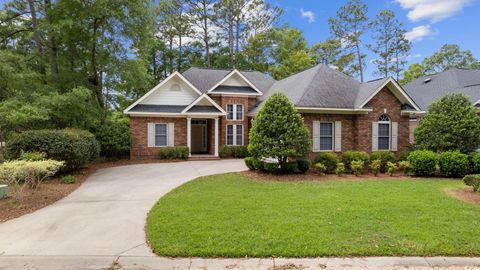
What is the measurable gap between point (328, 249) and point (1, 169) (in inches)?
351

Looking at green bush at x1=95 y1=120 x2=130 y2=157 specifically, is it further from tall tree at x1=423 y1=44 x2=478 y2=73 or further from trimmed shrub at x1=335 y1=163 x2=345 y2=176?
tall tree at x1=423 y1=44 x2=478 y2=73

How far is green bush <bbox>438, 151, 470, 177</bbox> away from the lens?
13352 millimetres

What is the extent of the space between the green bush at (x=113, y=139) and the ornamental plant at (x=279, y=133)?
9618 mm

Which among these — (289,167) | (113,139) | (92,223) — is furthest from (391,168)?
(113,139)

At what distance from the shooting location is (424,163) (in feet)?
45.3

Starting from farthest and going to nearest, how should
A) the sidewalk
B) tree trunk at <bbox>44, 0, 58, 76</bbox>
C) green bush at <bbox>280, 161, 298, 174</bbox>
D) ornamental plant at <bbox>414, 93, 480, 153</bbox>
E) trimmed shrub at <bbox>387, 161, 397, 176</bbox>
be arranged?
tree trunk at <bbox>44, 0, 58, 76</bbox> < ornamental plant at <bbox>414, 93, 480, 153</bbox> < trimmed shrub at <bbox>387, 161, 397, 176</bbox> < green bush at <bbox>280, 161, 298, 174</bbox> < the sidewalk

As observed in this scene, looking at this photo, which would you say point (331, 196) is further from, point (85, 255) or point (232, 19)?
point (232, 19)

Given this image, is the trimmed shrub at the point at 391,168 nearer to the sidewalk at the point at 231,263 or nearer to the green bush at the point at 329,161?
the green bush at the point at 329,161

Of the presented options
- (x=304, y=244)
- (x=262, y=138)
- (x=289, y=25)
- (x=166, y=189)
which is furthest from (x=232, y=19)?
(x=304, y=244)

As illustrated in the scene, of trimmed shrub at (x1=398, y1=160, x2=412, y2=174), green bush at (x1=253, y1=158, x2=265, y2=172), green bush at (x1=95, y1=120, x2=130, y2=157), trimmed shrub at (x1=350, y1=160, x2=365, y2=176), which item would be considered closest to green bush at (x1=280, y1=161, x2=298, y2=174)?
green bush at (x1=253, y1=158, x2=265, y2=172)

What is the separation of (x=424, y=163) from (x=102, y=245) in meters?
13.5

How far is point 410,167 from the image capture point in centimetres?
1438

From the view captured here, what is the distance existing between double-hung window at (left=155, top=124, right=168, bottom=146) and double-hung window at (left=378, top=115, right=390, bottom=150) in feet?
42.3

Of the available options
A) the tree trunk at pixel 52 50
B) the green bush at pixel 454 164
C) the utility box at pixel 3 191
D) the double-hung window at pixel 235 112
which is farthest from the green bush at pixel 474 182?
the tree trunk at pixel 52 50
